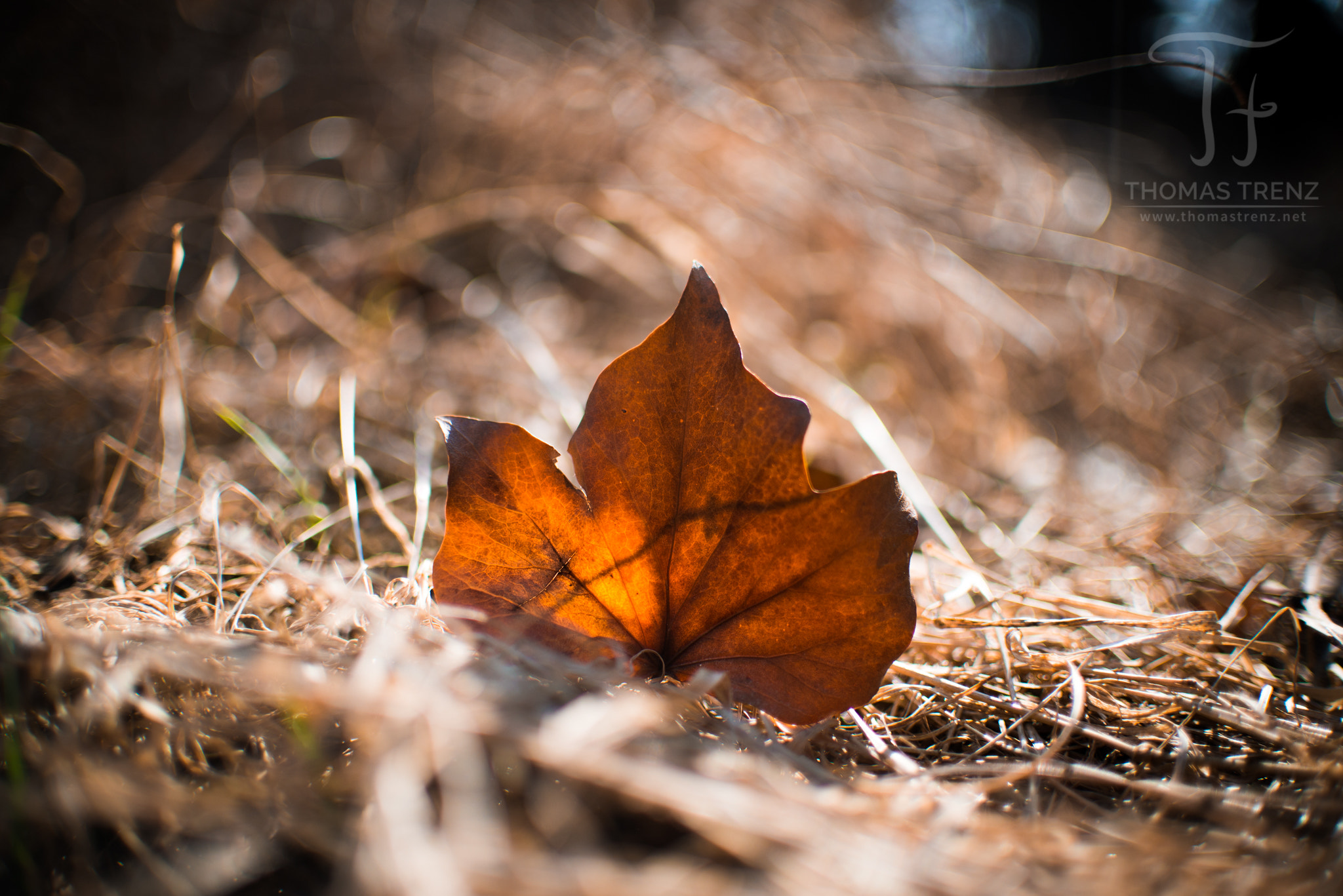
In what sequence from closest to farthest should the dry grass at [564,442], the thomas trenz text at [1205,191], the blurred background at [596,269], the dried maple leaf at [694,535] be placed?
the dry grass at [564,442]
the dried maple leaf at [694,535]
the blurred background at [596,269]
the thomas trenz text at [1205,191]

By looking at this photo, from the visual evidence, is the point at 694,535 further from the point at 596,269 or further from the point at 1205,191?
the point at 1205,191

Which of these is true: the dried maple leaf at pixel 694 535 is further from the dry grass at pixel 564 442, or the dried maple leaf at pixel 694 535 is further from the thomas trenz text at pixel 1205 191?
the thomas trenz text at pixel 1205 191

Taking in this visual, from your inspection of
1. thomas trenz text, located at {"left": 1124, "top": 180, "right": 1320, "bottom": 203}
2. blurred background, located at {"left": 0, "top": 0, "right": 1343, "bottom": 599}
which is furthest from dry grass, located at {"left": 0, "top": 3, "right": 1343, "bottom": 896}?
thomas trenz text, located at {"left": 1124, "top": 180, "right": 1320, "bottom": 203}

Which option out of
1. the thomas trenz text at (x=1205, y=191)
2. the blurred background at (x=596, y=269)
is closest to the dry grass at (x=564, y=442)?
the blurred background at (x=596, y=269)

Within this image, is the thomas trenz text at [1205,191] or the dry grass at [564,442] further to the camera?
the thomas trenz text at [1205,191]

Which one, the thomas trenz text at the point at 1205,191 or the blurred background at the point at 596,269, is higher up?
the thomas trenz text at the point at 1205,191

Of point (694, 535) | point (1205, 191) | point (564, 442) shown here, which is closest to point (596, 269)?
point (564, 442)

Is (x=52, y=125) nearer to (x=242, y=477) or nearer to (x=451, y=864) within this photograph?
(x=242, y=477)
